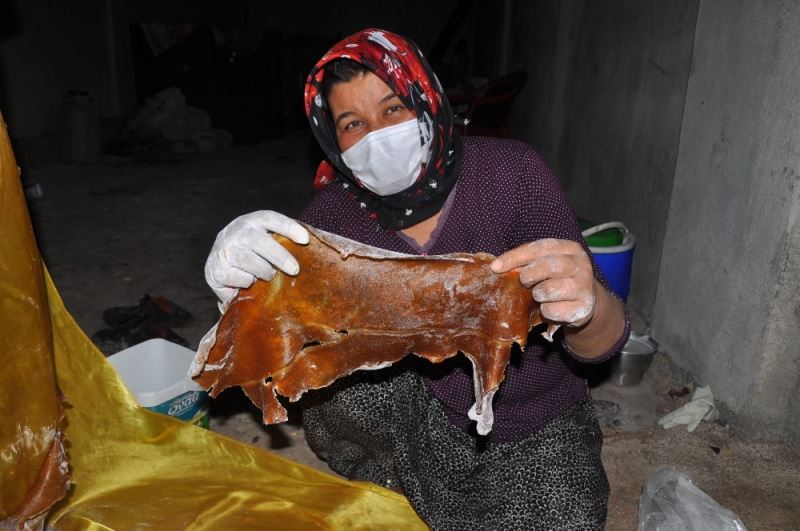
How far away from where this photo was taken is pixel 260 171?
8664mm

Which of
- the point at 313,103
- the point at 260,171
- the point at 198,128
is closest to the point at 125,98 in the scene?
the point at 198,128

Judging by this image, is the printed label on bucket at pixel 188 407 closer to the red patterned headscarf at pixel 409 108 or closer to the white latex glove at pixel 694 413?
the red patterned headscarf at pixel 409 108

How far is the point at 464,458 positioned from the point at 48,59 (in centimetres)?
850

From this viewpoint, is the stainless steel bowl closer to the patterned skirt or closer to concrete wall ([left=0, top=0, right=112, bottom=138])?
the patterned skirt

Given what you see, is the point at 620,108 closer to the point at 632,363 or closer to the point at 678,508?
the point at 632,363

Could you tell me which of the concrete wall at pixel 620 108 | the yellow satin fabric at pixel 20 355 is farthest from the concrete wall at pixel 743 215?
the yellow satin fabric at pixel 20 355

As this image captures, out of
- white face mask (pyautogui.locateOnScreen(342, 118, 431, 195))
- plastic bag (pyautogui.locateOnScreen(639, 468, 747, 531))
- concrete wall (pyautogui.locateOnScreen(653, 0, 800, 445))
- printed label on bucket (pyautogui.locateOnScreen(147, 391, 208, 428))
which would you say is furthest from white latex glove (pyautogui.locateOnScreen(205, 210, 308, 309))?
concrete wall (pyautogui.locateOnScreen(653, 0, 800, 445))

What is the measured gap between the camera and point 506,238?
6.46 feet

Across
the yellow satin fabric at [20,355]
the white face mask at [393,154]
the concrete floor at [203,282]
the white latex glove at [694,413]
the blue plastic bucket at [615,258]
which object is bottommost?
the concrete floor at [203,282]

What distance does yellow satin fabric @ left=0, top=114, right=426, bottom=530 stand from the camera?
74.9 inches

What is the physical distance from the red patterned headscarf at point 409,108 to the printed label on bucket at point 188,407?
0.98 meters

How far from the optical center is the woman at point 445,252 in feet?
6.19

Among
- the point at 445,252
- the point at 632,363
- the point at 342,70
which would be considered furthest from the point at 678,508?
the point at 342,70

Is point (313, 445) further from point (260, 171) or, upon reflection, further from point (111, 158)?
point (111, 158)
